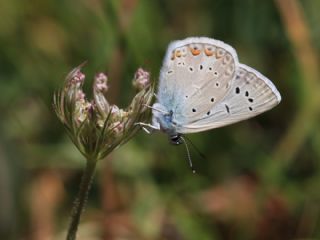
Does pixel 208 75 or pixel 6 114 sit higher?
pixel 208 75

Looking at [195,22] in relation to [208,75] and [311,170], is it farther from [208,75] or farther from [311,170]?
[208,75]

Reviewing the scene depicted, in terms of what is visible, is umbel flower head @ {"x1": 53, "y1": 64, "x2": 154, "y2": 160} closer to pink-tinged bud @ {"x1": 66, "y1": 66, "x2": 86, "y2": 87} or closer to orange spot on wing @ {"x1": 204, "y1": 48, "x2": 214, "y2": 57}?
pink-tinged bud @ {"x1": 66, "y1": 66, "x2": 86, "y2": 87}

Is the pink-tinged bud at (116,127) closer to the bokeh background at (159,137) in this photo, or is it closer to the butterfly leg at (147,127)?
the butterfly leg at (147,127)

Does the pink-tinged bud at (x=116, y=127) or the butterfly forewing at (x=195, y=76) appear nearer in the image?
the pink-tinged bud at (x=116, y=127)

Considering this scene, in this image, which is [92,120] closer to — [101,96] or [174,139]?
[101,96]

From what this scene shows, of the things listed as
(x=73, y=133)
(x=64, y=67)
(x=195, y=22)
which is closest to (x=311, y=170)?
(x=195, y=22)

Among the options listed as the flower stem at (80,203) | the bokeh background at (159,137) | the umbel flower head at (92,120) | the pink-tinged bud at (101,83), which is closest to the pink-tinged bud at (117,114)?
the umbel flower head at (92,120)

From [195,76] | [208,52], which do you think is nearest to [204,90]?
[195,76]

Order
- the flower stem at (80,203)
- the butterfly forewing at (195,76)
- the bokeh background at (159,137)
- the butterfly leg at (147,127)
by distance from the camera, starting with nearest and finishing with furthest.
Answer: the flower stem at (80,203) < the butterfly leg at (147,127) < the butterfly forewing at (195,76) < the bokeh background at (159,137)

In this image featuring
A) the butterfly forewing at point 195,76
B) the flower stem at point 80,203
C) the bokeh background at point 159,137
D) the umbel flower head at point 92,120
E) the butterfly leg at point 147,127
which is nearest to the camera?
the flower stem at point 80,203
